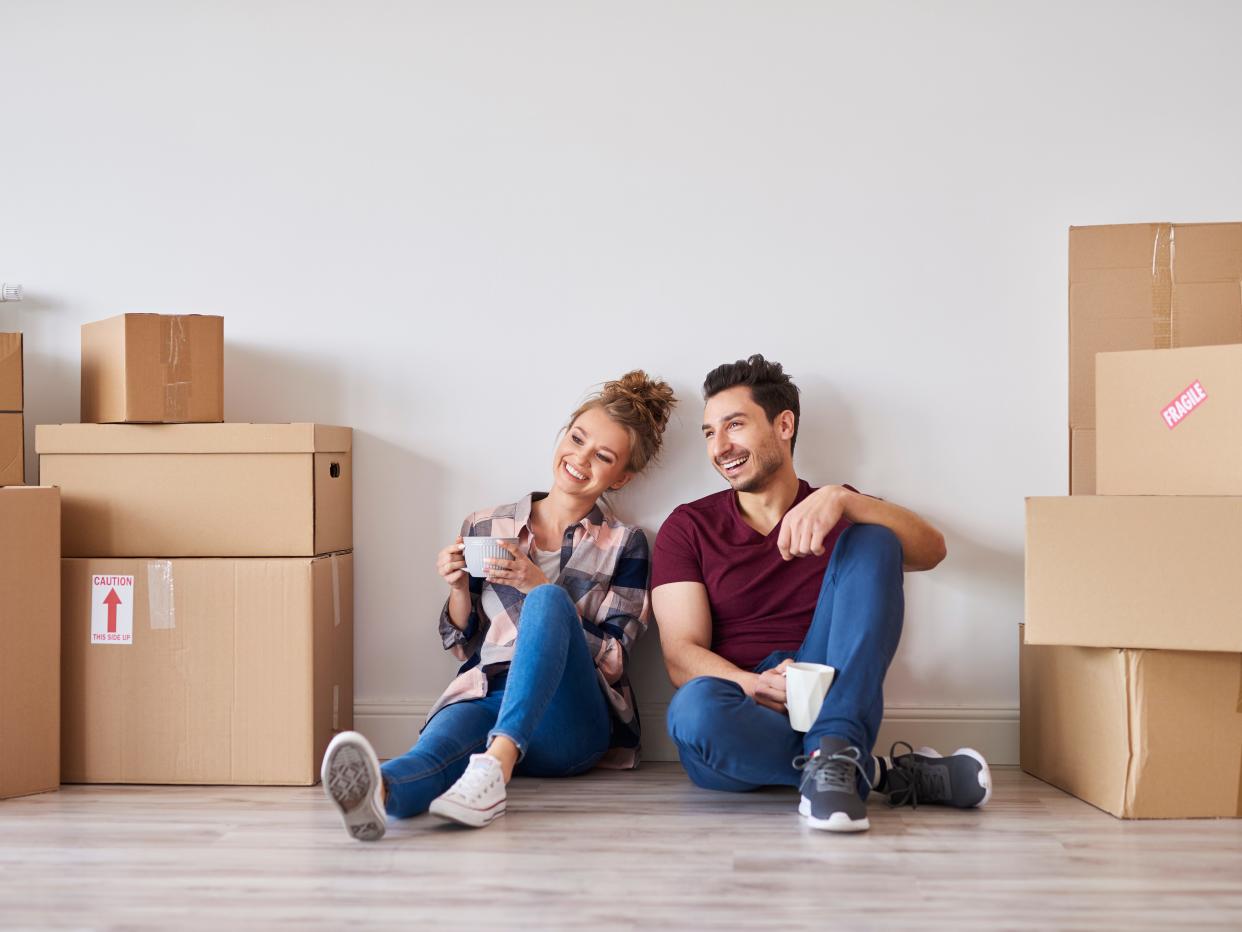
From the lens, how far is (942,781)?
1.98 meters

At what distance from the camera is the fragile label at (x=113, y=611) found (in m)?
2.23

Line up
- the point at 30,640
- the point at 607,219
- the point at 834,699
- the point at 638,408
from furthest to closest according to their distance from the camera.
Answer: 1. the point at 607,219
2. the point at 638,408
3. the point at 30,640
4. the point at 834,699

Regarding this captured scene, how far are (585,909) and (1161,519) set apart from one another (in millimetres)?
1138

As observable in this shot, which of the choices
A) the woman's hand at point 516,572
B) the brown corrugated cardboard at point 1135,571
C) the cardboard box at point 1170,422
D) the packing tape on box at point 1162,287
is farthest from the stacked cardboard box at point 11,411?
the packing tape on box at point 1162,287

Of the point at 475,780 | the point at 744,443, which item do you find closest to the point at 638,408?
the point at 744,443

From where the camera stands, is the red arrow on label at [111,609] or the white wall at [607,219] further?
the white wall at [607,219]

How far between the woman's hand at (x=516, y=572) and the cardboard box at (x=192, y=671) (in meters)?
0.40

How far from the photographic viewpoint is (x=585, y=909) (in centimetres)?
147

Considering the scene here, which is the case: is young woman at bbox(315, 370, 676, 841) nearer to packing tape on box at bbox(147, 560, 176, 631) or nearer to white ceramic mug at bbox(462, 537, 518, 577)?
white ceramic mug at bbox(462, 537, 518, 577)

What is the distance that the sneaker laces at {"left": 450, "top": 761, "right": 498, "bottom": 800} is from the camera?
182 centimetres

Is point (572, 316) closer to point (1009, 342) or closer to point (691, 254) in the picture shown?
point (691, 254)

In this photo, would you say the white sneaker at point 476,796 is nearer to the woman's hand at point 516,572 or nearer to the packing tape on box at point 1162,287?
the woman's hand at point 516,572

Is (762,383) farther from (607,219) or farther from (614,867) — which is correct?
(614,867)

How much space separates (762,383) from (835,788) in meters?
0.87
